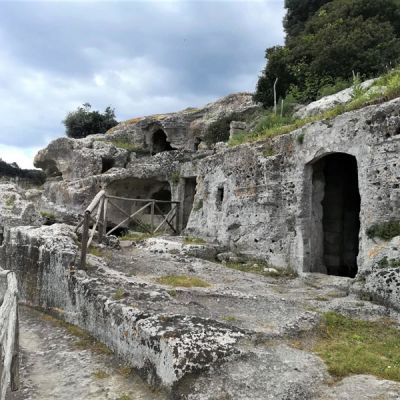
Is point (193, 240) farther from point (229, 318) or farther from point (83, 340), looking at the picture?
point (229, 318)

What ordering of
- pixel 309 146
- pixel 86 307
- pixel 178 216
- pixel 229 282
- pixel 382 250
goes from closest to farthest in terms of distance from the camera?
pixel 86 307 < pixel 382 250 < pixel 229 282 < pixel 309 146 < pixel 178 216

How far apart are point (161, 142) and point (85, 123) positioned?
841 cm

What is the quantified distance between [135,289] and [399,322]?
13.2 feet

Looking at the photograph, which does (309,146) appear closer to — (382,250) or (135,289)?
(382,250)

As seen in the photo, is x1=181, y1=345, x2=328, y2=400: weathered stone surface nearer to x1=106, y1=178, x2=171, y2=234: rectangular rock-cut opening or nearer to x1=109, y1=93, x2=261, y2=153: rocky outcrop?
x1=106, y1=178, x2=171, y2=234: rectangular rock-cut opening

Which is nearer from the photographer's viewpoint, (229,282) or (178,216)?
(229,282)

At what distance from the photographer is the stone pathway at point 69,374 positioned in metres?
4.71

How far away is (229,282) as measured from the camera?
339 inches

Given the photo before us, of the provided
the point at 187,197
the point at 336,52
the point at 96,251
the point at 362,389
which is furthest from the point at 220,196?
the point at 336,52

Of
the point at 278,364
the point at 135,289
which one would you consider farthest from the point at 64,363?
the point at 278,364

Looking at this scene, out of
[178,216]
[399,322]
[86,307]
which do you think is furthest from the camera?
[178,216]

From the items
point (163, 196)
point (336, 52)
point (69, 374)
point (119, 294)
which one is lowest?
point (69, 374)

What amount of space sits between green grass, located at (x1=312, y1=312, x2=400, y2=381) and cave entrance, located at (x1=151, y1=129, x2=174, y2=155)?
23.7 metres

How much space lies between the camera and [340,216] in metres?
12.4
